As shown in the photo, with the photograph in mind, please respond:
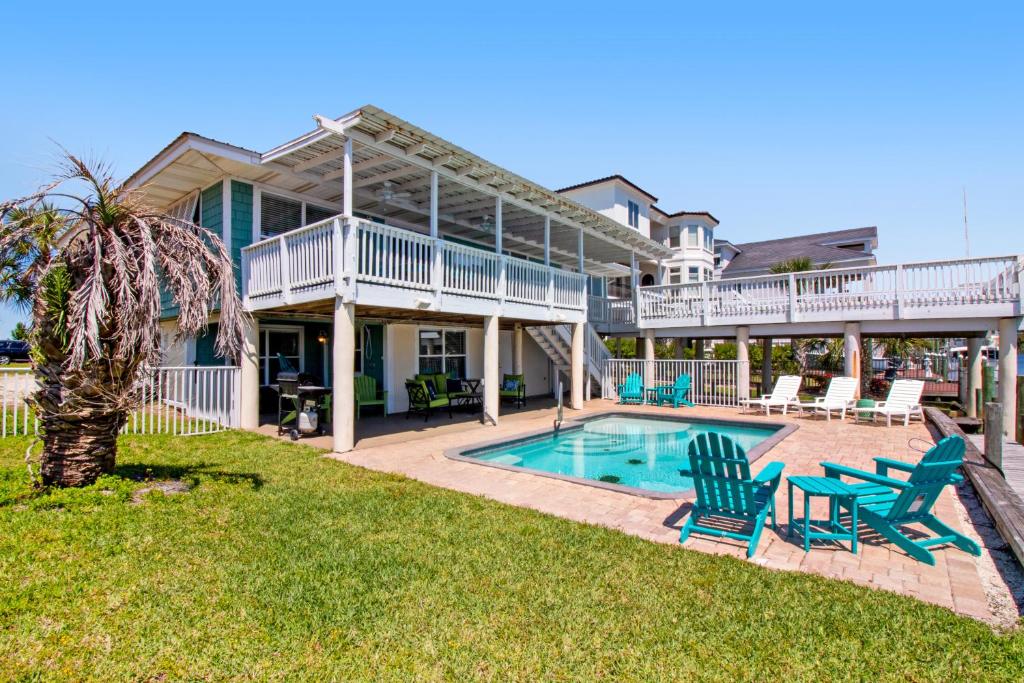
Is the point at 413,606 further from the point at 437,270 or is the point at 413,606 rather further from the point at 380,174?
the point at 380,174

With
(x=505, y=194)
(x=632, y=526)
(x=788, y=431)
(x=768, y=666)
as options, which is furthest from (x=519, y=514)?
(x=505, y=194)

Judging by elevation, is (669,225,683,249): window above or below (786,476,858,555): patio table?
above

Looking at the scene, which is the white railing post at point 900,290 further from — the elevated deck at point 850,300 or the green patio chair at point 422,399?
the green patio chair at point 422,399

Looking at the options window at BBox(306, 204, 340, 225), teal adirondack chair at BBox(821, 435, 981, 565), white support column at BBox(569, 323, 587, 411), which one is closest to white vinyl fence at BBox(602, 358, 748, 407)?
white support column at BBox(569, 323, 587, 411)

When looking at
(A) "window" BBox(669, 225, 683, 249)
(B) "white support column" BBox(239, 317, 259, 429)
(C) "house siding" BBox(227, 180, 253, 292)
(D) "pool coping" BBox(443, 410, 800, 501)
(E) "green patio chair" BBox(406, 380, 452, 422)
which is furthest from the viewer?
(A) "window" BBox(669, 225, 683, 249)

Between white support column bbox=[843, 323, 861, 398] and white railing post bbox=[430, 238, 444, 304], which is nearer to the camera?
white railing post bbox=[430, 238, 444, 304]

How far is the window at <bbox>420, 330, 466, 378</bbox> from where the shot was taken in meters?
15.4

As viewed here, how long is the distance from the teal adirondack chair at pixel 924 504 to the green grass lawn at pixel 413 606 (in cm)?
109

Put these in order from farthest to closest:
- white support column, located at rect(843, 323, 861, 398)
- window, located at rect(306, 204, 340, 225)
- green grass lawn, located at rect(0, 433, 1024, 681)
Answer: white support column, located at rect(843, 323, 861, 398), window, located at rect(306, 204, 340, 225), green grass lawn, located at rect(0, 433, 1024, 681)

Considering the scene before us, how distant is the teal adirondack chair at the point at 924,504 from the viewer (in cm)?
A: 438

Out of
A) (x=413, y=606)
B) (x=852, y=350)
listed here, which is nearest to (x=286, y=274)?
(x=413, y=606)

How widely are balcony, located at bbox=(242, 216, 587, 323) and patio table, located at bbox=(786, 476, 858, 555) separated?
23.1ft

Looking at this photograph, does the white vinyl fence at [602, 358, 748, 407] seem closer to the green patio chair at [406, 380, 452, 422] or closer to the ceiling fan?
the green patio chair at [406, 380, 452, 422]

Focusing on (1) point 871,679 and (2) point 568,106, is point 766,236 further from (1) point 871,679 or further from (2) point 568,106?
(1) point 871,679
